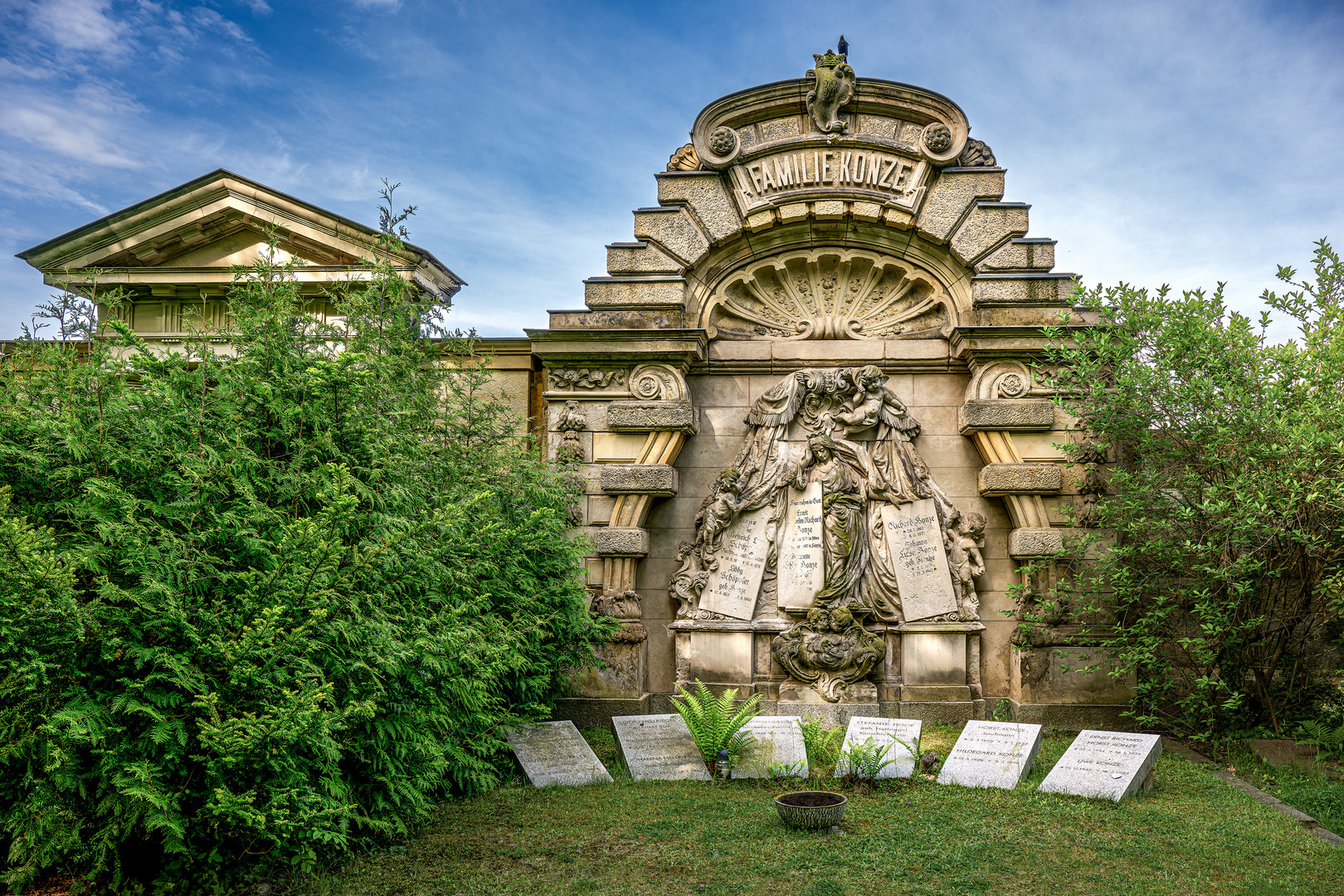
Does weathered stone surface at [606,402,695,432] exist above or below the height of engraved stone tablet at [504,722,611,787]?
above

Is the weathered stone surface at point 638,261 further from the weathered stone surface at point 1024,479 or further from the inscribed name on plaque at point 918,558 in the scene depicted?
the weathered stone surface at point 1024,479

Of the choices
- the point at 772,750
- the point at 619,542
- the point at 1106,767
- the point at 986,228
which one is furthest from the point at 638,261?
the point at 1106,767

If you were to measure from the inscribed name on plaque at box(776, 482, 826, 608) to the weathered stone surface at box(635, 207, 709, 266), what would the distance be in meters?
3.16

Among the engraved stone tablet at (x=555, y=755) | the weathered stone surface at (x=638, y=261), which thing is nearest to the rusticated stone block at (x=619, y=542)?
the engraved stone tablet at (x=555, y=755)

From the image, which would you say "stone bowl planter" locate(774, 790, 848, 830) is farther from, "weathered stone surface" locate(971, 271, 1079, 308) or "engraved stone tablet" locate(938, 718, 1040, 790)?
"weathered stone surface" locate(971, 271, 1079, 308)

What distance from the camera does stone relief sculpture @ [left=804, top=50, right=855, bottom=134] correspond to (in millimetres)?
10547

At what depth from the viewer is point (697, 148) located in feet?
35.6

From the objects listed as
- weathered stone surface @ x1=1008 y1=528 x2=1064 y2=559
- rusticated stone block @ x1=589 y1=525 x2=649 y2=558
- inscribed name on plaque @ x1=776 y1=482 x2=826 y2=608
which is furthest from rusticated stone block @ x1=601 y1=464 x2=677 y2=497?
weathered stone surface @ x1=1008 y1=528 x2=1064 y2=559

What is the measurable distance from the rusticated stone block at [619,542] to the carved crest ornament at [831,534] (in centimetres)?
63

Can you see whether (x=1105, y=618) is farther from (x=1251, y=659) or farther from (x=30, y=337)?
(x=30, y=337)

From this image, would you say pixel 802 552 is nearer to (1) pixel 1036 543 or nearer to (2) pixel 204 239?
(1) pixel 1036 543

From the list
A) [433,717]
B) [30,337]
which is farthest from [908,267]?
[30,337]

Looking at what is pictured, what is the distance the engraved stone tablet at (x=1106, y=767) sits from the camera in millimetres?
7082

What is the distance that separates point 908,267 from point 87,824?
32.0 feet
